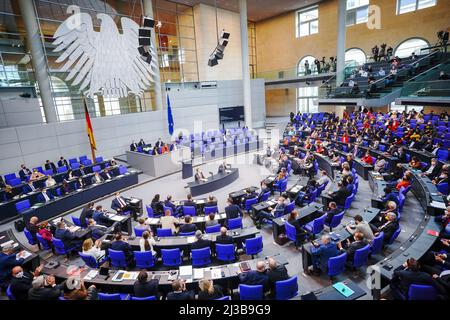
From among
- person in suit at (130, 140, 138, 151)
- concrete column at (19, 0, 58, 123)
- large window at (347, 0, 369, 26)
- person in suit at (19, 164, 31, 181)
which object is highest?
large window at (347, 0, 369, 26)

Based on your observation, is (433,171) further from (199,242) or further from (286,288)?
(199,242)

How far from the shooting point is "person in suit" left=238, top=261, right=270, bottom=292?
15.7 ft

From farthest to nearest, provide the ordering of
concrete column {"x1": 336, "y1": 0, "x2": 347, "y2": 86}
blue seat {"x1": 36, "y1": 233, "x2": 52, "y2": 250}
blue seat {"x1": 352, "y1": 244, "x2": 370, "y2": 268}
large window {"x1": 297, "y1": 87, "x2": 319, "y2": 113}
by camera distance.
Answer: large window {"x1": 297, "y1": 87, "x2": 319, "y2": 113}, concrete column {"x1": 336, "y1": 0, "x2": 347, "y2": 86}, blue seat {"x1": 36, "y1": 233, "x2": 52, "y2": 250}, blue seat {"x1": 352, "y1": 244, "x2": 370, "y2": 268}

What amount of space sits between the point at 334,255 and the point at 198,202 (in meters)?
4.86

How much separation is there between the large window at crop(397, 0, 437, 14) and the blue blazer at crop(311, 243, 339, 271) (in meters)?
23.5

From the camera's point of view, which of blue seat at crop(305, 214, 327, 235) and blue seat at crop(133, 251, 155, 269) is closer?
blue seat at crop(133, 251, 155, 269)

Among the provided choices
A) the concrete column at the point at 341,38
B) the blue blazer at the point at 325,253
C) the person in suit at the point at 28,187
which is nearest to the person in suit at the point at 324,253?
the blue blazer at the point at 325,253

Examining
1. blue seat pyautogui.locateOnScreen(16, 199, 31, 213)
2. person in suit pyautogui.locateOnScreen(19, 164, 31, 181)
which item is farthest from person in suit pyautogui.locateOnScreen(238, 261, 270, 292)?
person in suit pyautogui.locateOnScreen(19, 164, 31, 181)

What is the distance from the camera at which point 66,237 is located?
7090 millimetres

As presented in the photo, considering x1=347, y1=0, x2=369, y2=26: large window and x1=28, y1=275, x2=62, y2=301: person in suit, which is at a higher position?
x1=347, y1=0, x2=369, y2=26: large window

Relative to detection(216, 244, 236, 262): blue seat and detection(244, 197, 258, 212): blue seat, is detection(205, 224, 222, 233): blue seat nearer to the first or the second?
detection(216, 244, 236, 262): blue seat

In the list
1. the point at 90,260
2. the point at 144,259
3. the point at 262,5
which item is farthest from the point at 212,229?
the point at 262,5

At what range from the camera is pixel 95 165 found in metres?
14.1
